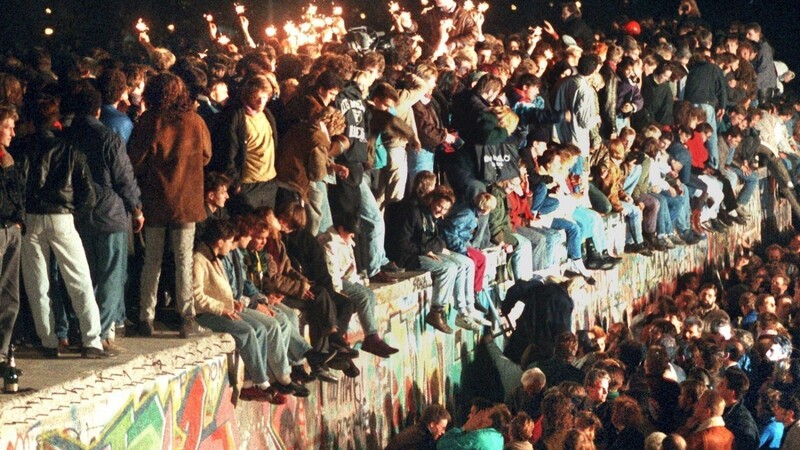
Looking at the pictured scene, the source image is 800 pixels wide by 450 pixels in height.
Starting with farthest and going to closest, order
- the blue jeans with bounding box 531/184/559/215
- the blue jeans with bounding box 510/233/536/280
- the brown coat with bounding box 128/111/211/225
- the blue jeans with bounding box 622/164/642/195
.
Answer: the blue jeans with bounding box 622/164/642/195
the blue jeans with bounding box 531/184/559/215
the blue jeans with bounding box 510/233/536/280
the brown coat with bounding box 128/111/211/225

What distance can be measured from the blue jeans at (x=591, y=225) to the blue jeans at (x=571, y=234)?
0.12 meters

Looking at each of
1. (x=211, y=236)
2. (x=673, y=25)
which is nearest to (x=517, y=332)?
(x=211, y=236)

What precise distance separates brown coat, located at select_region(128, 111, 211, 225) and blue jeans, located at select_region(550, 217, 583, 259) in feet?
26.0

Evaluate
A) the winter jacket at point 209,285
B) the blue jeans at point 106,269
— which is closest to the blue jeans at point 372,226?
the winter jacket at point 209,285

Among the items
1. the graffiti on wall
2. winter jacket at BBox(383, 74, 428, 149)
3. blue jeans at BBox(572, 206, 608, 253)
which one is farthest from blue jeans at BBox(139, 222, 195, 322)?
blue jeans at BBox(572, 206, 608, 253)

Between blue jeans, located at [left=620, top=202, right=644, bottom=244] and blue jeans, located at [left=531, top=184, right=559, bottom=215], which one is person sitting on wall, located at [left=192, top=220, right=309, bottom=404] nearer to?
blue jeans, located at [left=531, top=184, right=559, bottom=215]

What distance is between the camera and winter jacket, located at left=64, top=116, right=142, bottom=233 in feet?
40.0

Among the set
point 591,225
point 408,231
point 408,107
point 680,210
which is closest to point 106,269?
point 408,231

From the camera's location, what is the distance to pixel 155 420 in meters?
12.2

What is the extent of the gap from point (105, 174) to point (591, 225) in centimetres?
947

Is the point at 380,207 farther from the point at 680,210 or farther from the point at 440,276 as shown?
the point at 680,210

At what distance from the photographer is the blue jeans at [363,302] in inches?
597

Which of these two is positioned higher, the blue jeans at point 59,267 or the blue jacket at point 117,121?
the blue jacket at point 117,121

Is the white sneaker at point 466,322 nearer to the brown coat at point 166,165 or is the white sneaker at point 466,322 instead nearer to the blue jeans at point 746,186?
the brown coat at point 166,165
